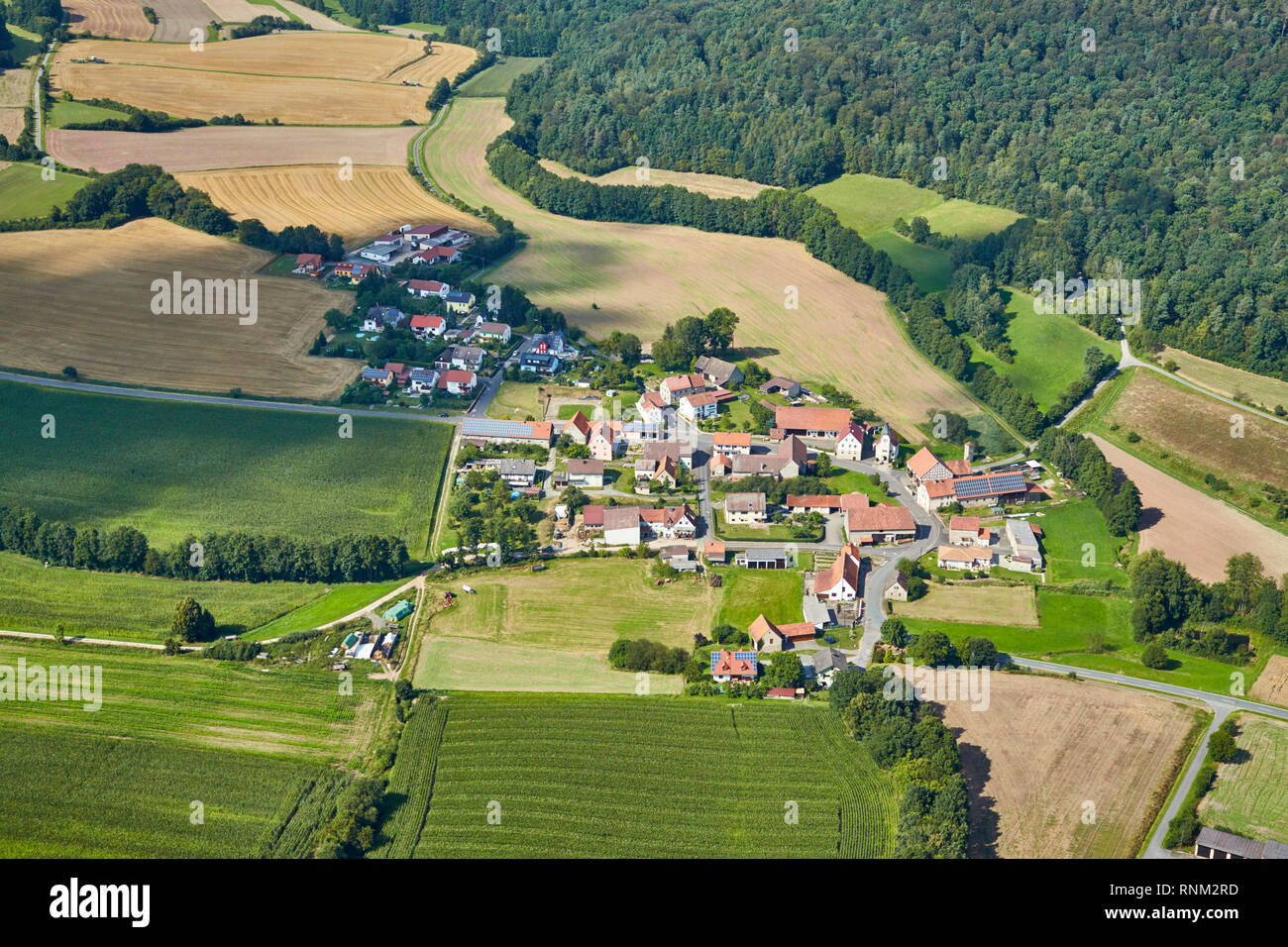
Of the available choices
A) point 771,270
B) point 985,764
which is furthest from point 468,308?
point 985,764

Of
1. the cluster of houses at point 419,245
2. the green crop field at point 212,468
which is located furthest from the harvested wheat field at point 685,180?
the green crop field at point 212,468

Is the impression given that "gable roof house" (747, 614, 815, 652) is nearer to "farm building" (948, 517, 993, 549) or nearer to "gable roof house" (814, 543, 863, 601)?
"gable roof house" (814, 543, 863, 601)

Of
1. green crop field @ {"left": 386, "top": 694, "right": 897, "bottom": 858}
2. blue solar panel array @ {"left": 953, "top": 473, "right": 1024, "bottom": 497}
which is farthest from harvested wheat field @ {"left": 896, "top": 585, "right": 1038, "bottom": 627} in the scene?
green crop field @ {"left": 386, "top": 694, "right": 897, "bottom": 858}

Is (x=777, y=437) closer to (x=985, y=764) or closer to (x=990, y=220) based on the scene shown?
(x=985, y=764)

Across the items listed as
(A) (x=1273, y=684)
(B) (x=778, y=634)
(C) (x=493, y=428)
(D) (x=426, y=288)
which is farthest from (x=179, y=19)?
(A) (x=1273, y=684)

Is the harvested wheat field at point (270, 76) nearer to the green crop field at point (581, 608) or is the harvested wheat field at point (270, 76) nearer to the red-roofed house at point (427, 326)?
the red-roofed house at point (427, 326)

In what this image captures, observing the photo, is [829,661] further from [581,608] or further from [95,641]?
[95,641]
